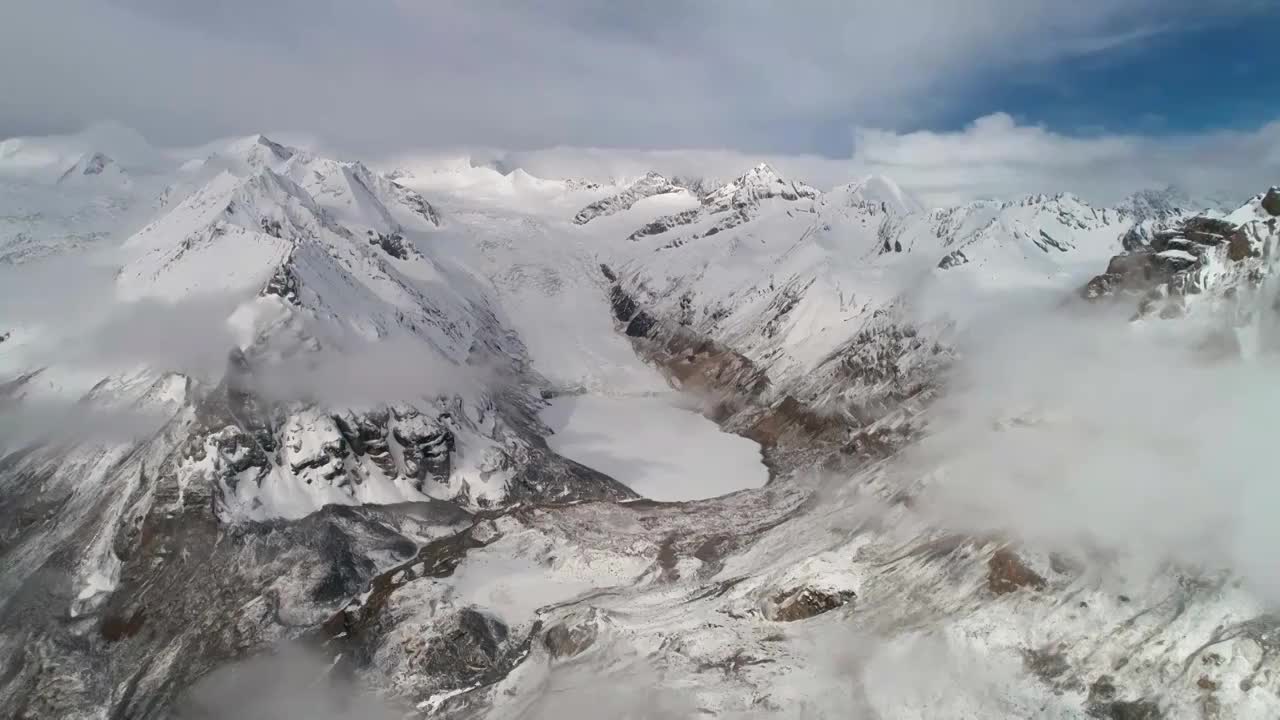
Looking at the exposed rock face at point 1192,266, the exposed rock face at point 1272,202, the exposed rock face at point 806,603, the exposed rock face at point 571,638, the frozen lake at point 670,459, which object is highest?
the exposed rock face at point 1272,202

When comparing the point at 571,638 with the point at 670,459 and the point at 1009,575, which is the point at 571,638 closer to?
the point at 1009,575

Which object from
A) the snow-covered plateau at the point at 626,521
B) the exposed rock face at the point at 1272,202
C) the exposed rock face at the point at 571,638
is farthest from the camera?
the exposed rock face at the point at 1272,202

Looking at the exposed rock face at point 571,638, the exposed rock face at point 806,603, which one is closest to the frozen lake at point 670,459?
the exposed rock face at point 571,638

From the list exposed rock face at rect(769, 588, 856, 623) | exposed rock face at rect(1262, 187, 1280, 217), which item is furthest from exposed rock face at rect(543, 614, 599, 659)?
exposed rock face at rect(1262, 187, 1280, 217)

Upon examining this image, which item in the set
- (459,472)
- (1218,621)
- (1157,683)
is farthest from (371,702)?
(1218,621)

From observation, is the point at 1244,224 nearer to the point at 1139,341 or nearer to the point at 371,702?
the point at 1139,341

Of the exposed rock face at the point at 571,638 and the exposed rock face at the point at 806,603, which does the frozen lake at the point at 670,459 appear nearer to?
the exposed rock face at the point at 571,638

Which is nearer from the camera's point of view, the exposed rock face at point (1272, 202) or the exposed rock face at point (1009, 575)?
the exposed rock face at point (1009, 575)

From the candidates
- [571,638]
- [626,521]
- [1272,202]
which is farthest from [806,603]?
[1272,202]
